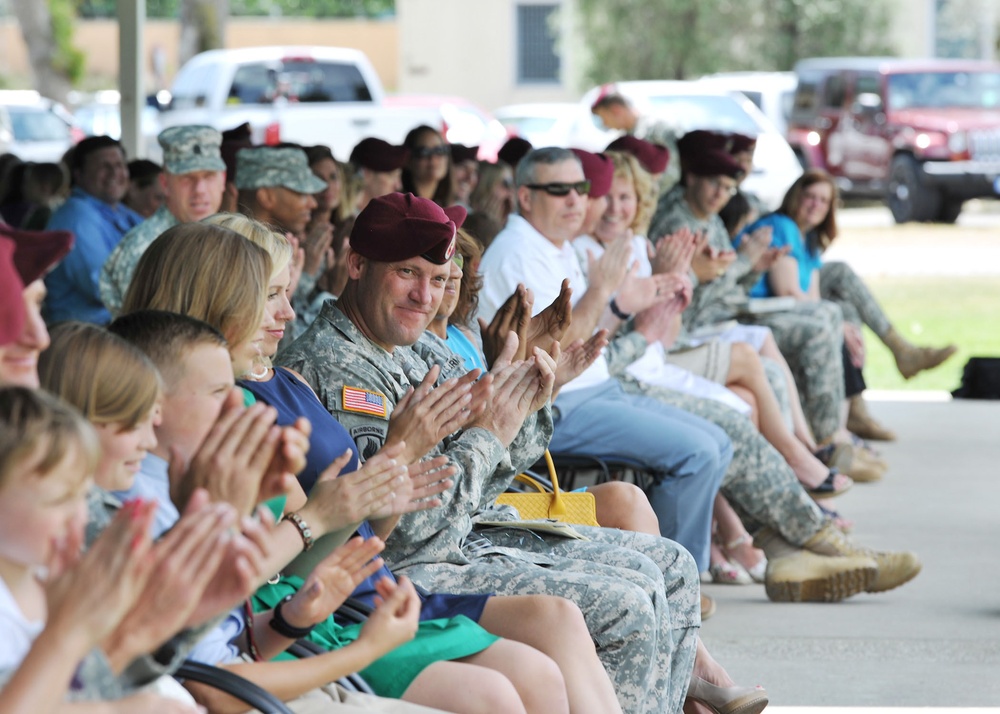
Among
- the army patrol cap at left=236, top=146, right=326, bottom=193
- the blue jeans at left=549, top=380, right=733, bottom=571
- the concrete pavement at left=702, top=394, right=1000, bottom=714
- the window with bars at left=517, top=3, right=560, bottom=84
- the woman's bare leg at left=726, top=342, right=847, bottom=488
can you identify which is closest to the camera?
the concrete pavement at left=702, top=394, right=1000, bottom=714

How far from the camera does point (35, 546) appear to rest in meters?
2.09

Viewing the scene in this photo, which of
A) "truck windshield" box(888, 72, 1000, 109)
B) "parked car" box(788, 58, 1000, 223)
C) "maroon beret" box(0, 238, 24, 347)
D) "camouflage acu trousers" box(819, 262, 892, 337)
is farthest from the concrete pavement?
"truck windshield" box(888, 72, 1000, 109)

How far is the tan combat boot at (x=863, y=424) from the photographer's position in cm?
880

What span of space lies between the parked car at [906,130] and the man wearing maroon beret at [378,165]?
15085 millimetres

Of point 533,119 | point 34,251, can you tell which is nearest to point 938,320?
point 533,119

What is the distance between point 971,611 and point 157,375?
3889mm

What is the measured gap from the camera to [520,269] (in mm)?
5633

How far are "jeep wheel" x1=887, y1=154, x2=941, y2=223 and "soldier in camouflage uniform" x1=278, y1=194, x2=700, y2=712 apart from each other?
18640 millimetres

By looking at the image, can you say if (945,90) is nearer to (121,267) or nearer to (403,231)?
(121,267)

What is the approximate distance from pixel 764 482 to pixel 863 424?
3.30 metres

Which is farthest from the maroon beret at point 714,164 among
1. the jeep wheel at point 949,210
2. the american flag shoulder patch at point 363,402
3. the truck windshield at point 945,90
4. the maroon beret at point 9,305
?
the truck windshield at point 945,90

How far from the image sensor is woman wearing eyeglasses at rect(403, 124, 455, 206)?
8.16m

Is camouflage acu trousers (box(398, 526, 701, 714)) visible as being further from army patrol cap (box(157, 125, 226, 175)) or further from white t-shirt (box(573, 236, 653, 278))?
army patrol cap (box(157, 125, 226, 175))

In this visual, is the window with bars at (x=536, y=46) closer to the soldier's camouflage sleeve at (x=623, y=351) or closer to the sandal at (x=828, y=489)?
the sandal at (x=828, y=489)
